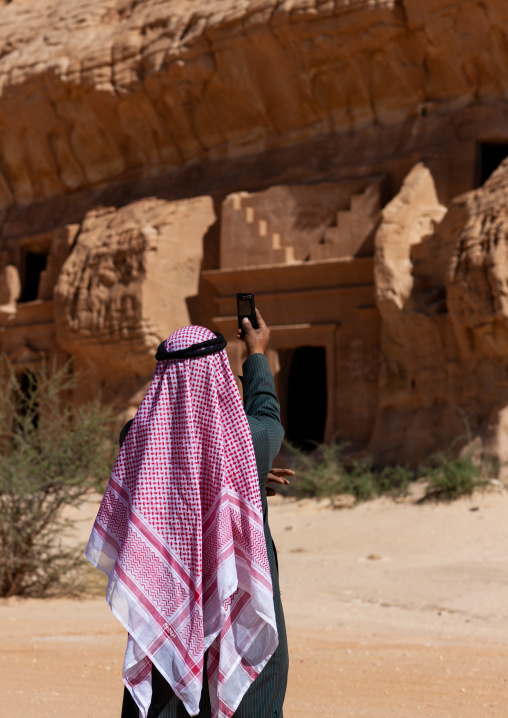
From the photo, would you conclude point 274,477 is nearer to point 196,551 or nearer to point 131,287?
point 196,551

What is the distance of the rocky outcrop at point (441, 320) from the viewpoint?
11.9m

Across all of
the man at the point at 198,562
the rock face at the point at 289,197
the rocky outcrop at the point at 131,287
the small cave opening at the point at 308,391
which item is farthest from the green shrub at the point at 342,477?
the man at the point at 198,562

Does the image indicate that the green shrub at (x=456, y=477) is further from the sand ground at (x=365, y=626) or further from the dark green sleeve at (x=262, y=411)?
the dark green sleeve at (x=262, y=411)

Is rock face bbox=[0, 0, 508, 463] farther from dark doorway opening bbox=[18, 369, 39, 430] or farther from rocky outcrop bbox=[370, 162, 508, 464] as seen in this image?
dark doorway opening bbox=[18, 369, 39, 430]

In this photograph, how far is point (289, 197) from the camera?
15188 millimetres

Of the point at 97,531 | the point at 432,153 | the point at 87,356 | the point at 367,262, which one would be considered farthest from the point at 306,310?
the point at 97,531

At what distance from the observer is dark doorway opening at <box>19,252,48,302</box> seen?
19.2 m

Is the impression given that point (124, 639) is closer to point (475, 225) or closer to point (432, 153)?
point (475, 225)

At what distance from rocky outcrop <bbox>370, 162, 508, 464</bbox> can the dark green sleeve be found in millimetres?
8984

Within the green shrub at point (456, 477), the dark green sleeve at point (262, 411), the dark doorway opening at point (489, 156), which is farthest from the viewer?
the dark doorway opening at point (489, 156)

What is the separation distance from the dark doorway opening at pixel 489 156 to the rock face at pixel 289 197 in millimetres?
34

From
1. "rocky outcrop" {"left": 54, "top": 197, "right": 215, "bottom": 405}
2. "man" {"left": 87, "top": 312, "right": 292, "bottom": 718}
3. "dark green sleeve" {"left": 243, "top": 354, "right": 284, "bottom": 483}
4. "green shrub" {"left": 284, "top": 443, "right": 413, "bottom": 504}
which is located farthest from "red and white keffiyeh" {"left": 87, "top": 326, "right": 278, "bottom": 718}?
"rocky outcrop" {"left": 54, "top": 197, "right": 215, "bottom": 405}

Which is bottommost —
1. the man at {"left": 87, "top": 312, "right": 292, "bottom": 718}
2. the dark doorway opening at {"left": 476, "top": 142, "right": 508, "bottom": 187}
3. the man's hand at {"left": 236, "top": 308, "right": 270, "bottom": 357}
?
the man at {"left": 87, "top": 312, "right": 292, "bottom": 718}

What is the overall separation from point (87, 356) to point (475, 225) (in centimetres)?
739
